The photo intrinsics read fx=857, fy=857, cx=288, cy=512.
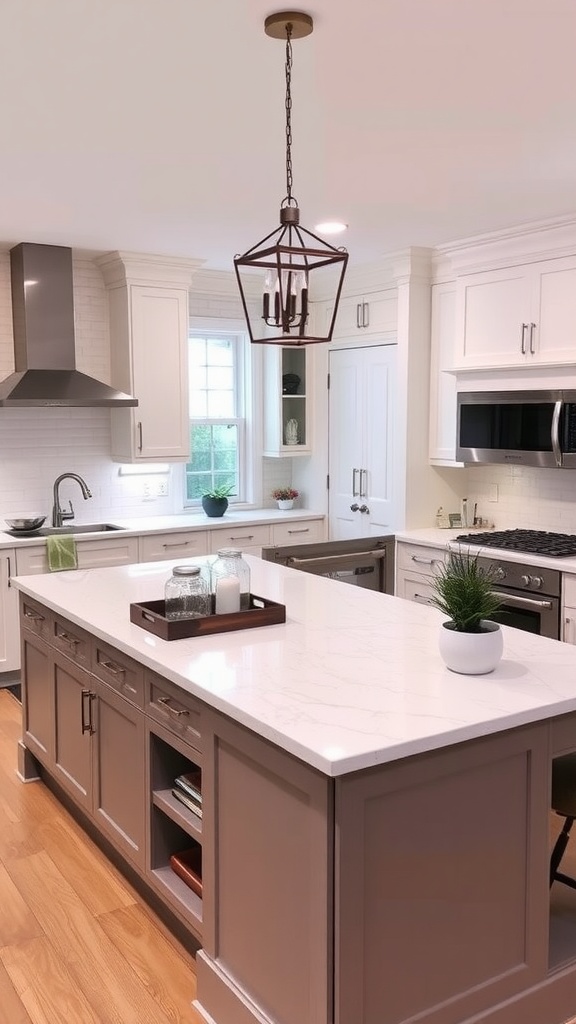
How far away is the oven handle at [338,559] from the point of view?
439cm

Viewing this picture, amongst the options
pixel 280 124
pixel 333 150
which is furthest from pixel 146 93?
pixel 333 150

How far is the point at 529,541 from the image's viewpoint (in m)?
4.76

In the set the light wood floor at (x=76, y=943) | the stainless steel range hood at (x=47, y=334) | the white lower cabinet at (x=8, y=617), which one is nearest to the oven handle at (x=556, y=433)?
the stainless steel range hood at (x=47, y=334)

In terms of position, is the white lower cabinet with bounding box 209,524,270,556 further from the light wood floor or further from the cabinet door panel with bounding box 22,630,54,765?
the light wood floor

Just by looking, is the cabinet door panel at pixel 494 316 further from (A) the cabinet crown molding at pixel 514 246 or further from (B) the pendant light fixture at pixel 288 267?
(B) the pendant light fixture at pixel 288 267

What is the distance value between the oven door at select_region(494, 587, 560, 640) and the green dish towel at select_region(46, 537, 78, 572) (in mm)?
2438

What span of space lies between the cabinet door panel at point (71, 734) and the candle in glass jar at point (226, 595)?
0.62m

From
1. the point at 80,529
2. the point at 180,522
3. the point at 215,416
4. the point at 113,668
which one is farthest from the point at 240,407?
the point at 113,668

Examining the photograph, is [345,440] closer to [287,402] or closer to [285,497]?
[287,402]

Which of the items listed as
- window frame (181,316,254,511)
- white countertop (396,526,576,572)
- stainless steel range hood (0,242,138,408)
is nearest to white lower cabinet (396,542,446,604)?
white countertop (396,526,576,572)

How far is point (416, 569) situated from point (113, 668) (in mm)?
2722

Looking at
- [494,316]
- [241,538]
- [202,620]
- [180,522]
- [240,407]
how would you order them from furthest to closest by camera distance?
1. [240,407]
2. [241,538]
3. [180,522]
4. [494,316]
5. [202,620]

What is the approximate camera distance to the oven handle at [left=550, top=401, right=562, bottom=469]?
450 centimetres

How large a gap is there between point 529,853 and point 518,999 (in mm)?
359
